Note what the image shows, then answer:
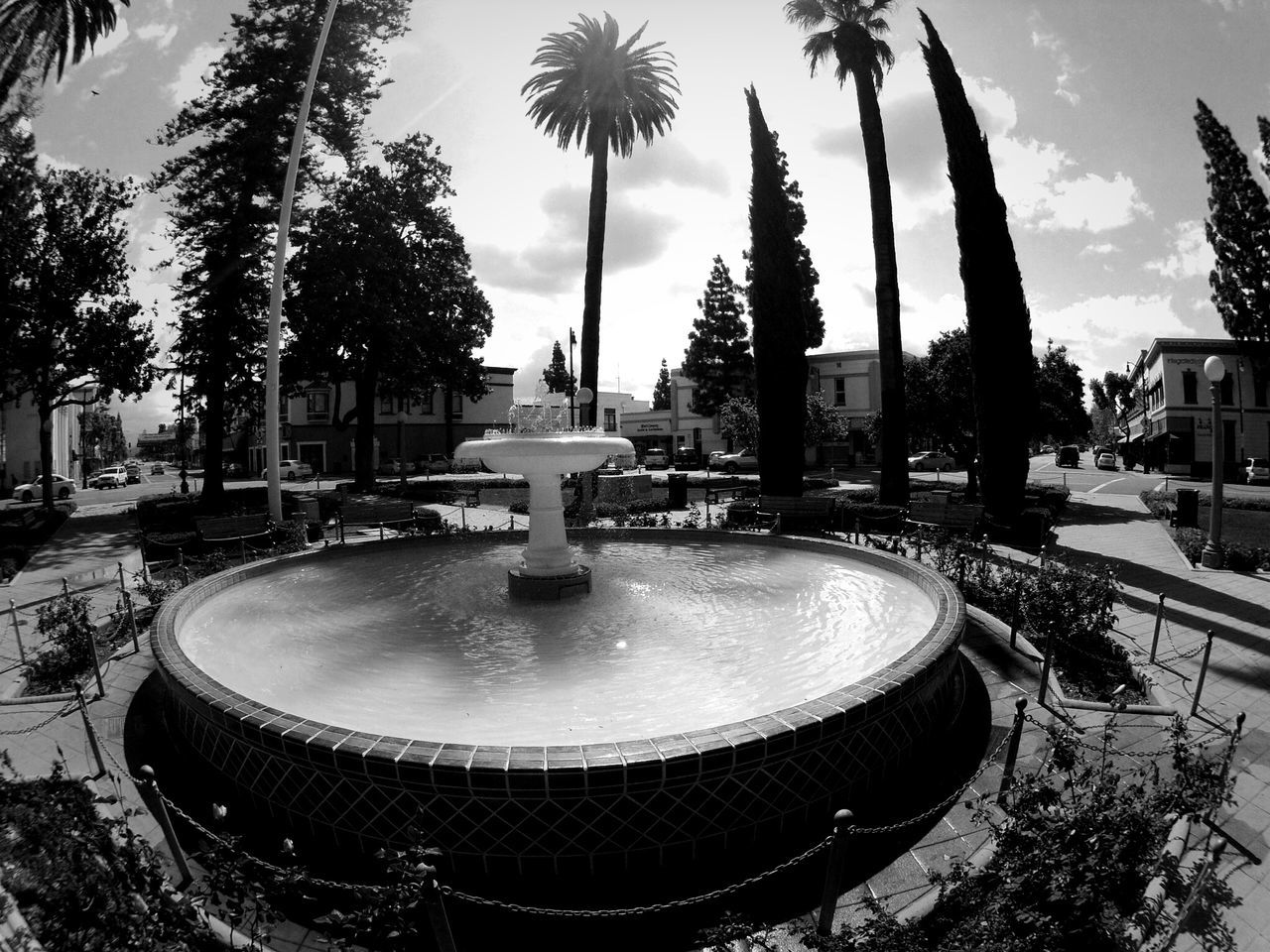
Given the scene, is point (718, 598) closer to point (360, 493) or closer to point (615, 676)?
point (615, 676)

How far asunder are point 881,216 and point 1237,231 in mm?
29430

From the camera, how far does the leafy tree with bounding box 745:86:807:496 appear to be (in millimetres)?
17531

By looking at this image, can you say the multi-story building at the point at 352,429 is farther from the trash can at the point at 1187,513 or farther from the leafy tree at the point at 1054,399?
the trash can at the point at 1187,513

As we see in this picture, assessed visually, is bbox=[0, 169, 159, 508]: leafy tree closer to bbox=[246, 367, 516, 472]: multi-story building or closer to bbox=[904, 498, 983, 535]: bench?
bbox=[904, 498, 983, 535]: bench

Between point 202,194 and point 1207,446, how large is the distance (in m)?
55.8

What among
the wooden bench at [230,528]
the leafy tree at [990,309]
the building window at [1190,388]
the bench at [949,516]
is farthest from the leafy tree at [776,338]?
the building window at [1190,388]

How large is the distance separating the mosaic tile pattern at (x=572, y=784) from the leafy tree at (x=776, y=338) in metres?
13.9

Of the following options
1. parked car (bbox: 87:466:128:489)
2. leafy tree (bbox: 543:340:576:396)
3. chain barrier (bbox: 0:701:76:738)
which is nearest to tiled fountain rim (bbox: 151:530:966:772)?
chain barrier (bbox: 0:701:76:738)

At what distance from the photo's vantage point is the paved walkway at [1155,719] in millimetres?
3301

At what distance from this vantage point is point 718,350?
159 feet

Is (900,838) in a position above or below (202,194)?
below

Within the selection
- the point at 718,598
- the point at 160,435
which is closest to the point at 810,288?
the point at 718,598

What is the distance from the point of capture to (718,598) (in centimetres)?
741

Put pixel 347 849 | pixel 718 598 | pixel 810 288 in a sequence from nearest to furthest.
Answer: pixel 347 849 < pixel 718 598 < pixel 810 288
